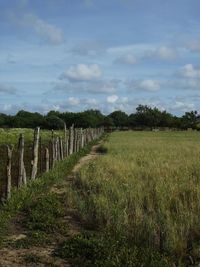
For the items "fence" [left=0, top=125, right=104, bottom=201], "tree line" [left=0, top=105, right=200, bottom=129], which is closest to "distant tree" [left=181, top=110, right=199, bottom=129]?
"tree line" [left=0, top=105, right=200, bottom=129]

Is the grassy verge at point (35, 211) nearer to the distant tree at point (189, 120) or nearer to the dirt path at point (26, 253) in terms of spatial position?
the dirt path at point (26, 253)

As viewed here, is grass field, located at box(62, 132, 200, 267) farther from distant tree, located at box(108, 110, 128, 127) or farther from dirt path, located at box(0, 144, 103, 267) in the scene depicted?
distant tree, located at box(108, 110, 128, 127)

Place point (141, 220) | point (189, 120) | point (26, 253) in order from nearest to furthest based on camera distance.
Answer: point (26, 253)
point (141, 220)
point (189, 120)

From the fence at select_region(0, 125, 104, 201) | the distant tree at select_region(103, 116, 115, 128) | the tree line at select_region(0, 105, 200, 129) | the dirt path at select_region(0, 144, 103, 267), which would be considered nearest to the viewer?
the dirt path at select_region(0, 144, 103, 267)

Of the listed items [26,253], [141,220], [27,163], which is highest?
[141,220]

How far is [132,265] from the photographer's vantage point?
7367mm

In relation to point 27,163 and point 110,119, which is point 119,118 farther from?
point 27,163

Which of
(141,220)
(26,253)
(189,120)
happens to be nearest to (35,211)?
(141,220)

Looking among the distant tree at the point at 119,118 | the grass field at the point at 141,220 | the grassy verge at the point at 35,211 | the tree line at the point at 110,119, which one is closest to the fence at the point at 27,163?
the grassy verge at the point at 35,211

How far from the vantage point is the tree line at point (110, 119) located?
147750 millimetres

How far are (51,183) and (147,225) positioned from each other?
7683 millimetres

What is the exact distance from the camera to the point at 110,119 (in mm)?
176125

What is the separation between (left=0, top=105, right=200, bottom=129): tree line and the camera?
14775 cm

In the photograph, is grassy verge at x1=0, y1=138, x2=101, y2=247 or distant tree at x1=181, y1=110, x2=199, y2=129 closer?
grassy verge at x1=0, y1=138, x2=101, y2=247
